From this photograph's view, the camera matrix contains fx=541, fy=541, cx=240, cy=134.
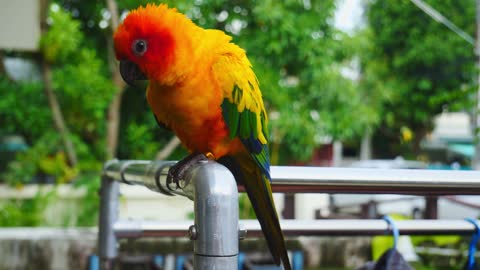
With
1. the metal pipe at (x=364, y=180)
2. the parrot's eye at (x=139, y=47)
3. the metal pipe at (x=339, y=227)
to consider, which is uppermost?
the parrot's eye at (x=139, y=47)

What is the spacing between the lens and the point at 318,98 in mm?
5242

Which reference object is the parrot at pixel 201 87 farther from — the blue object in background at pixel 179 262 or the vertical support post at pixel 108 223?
the blue object in background at pixel 179 262

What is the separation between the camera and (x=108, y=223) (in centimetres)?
109

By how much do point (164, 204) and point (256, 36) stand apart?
5.92ft

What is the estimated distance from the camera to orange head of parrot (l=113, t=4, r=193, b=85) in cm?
94

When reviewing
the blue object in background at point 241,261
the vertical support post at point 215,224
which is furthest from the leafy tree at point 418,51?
the vertical support post at point 215,224

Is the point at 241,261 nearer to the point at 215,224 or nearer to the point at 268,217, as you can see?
the point at 268,217

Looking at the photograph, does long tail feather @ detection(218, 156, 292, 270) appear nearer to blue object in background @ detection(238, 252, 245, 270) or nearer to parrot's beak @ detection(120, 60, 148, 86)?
parrot's beak @ detection(120, 60, 148, 86)

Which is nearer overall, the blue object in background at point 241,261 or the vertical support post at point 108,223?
the vertical support post at point 108,223

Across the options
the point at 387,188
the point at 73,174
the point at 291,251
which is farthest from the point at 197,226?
the point at 73,174

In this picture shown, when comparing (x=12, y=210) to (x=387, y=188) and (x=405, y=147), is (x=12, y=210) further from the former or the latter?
(x=405, y=147)

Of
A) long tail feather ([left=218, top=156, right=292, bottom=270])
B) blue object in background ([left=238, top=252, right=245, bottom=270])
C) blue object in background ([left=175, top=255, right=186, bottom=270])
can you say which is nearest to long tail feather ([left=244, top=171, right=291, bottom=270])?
long tail feather ([left=218, top=156, right=292, bottom=270])

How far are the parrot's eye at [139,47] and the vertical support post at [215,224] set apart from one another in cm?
47

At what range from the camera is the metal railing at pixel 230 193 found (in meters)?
0.54
